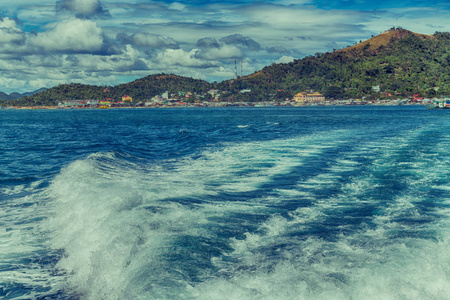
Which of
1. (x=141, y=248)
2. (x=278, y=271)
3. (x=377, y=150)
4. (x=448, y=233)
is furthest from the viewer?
(x=377, y=150)

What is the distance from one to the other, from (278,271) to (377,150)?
23025mm

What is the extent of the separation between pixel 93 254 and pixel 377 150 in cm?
2401

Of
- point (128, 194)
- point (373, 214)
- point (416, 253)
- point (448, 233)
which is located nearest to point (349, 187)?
point (373, 214)

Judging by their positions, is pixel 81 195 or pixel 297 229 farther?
pixel 81 195

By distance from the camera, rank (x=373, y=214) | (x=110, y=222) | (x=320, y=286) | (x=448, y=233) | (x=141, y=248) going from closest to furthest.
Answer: (x=320, y=286), (x=141, y=248), (x=448, y=233), (x=110, y=222), (x=373, y=214)

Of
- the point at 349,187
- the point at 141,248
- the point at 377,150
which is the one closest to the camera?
the point at 141,248

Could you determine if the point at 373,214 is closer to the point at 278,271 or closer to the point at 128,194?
the point at 278,271

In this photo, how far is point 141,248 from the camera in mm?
9859

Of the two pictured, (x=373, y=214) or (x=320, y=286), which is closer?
(x=320, y=286)

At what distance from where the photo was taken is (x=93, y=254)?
9.69 meters

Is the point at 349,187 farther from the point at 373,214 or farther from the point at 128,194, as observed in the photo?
the point at 128,194

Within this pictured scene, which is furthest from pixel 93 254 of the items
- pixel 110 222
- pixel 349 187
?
pixel 349 187

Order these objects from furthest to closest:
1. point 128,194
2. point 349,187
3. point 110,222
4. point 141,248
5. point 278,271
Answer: point 349,187, point 128,194, point 110,222, point 141,248, point 278,271

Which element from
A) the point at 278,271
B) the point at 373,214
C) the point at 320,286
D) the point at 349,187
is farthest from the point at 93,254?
the point at 349,187
